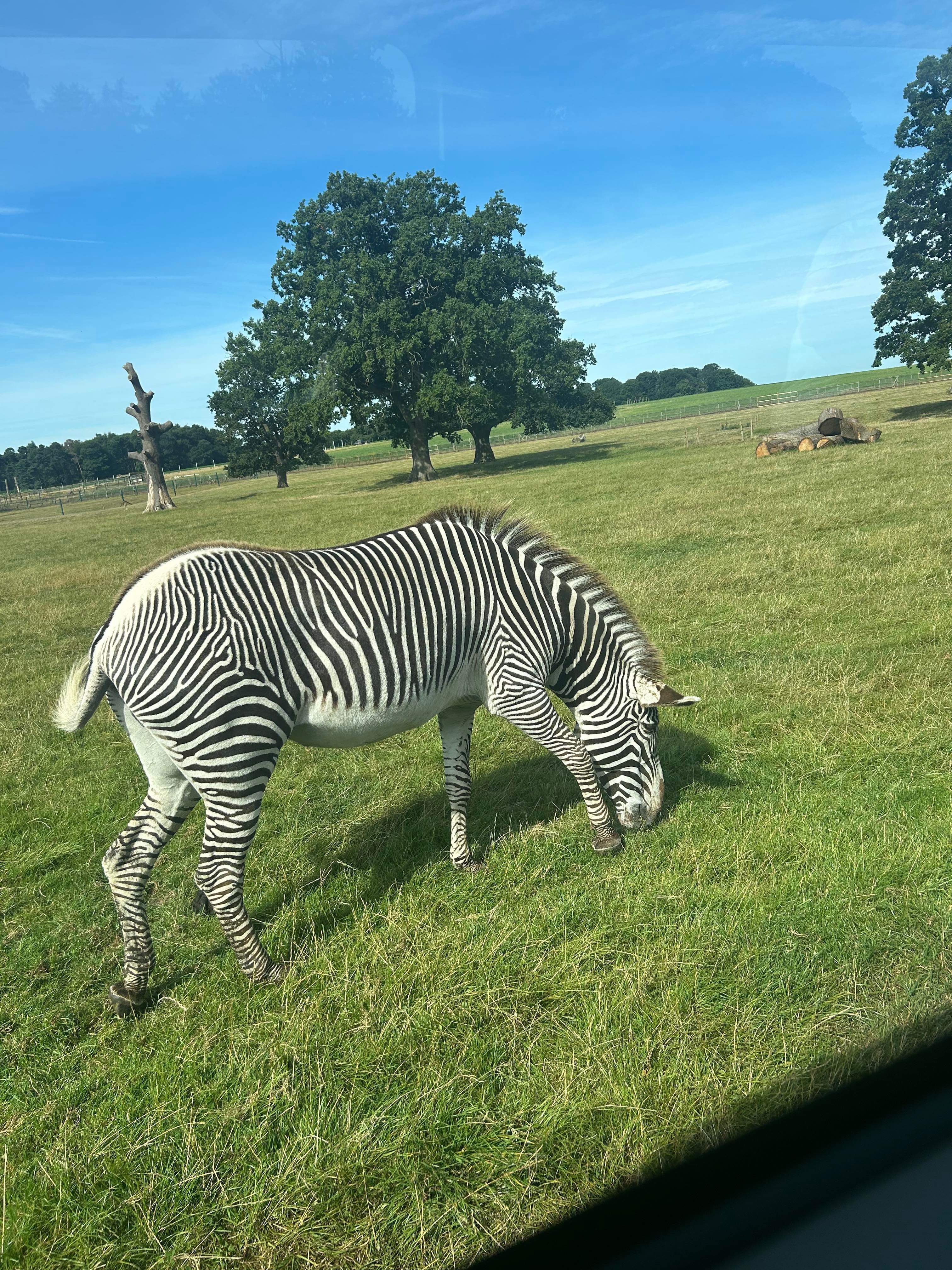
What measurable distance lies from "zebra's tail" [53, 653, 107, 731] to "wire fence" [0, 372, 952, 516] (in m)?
39.8

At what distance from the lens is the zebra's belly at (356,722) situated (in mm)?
4379

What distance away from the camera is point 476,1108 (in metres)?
Answer: 3.03

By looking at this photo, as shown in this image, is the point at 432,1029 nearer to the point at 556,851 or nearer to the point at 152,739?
the point at 556,851

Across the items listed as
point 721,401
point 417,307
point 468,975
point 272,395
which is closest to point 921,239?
point 417,307

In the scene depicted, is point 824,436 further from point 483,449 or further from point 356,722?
point 356,722

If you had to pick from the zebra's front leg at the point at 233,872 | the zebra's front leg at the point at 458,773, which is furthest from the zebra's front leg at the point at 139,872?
the zebra's front leg at the point at 458,773

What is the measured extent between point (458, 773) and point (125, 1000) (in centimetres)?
231

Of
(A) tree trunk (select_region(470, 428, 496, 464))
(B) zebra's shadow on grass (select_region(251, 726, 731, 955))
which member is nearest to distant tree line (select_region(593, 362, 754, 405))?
(A) tree trunk (select_region(470, 428, 496, 464))

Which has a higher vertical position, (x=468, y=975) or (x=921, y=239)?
(x=921, y=239)

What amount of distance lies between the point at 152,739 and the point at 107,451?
126 ft

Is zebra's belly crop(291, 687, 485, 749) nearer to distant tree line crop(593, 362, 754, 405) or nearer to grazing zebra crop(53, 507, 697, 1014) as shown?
grazing zebra crop(53, 507, 697, 1014)

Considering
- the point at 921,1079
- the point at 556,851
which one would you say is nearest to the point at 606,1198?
the point at 921,1079

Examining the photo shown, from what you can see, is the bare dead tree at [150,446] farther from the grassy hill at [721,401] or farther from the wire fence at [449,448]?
the grassy hill at [721,401]

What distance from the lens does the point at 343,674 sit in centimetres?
436
